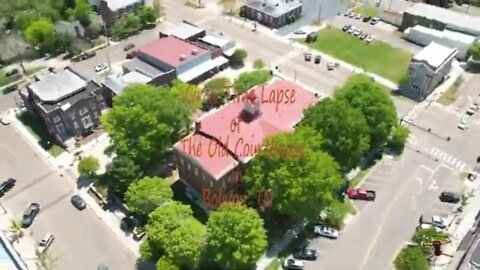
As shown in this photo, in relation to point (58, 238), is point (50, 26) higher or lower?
higher

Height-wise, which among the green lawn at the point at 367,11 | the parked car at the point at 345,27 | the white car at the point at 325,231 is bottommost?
the white car at the point at 325,231

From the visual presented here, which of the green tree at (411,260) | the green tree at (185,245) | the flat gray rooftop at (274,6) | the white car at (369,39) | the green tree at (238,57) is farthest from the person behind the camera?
the flat gray rooftop at (274,6)

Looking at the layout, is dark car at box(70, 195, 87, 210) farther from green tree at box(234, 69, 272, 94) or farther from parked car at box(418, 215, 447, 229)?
parked car at box(418, 215, 447, 229)

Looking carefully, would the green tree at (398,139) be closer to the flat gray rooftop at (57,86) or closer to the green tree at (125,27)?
the flat gray rooftop at (57,86)

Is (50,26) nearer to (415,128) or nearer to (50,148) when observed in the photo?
(50,148)

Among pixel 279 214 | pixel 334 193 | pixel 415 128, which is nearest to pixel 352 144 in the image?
pixel 334 193

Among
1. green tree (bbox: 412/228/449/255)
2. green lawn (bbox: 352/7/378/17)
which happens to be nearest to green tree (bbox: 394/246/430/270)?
green tree (bbox: 412/228/449/255)

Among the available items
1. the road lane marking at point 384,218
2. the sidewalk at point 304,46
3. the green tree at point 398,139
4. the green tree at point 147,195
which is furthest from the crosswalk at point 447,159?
the green tree at point 147,195

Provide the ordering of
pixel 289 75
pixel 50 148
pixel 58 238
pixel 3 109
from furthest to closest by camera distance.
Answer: pixel 289 75, pixel 3 109, pixel 50 148, pixel 58 238
